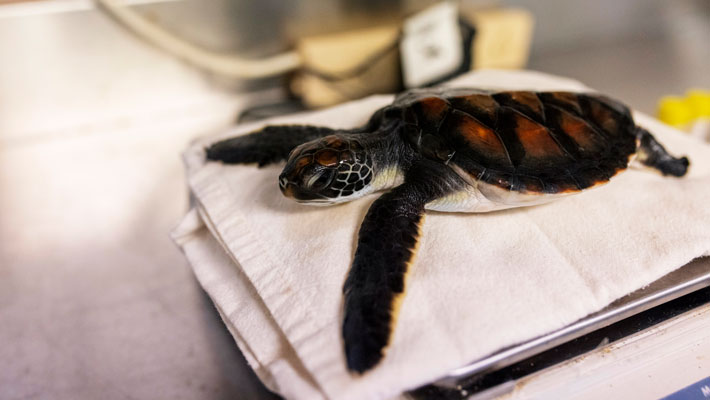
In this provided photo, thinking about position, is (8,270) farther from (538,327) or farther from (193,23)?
(538,327)

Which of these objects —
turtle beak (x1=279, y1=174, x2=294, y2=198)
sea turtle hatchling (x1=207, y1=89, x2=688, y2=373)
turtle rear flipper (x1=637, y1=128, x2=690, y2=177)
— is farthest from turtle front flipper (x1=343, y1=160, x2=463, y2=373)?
turtle rear flipper (x1=637, y1=128, x2=690, y2=177)

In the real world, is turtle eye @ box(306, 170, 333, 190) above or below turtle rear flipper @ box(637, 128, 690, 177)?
above

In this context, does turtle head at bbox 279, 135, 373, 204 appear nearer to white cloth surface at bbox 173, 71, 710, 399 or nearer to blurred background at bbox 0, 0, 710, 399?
white cloth surface at bbox 173, 71, 710, 399

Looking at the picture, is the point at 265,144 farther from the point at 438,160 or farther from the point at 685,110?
the point at 685,110

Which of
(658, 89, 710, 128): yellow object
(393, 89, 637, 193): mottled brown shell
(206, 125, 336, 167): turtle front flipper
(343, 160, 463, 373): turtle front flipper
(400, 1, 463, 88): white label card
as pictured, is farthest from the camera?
(400, 1, 463, 88): white label card

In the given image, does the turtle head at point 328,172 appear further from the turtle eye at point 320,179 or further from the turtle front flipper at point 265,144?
the turtle front flipper at point 265,144

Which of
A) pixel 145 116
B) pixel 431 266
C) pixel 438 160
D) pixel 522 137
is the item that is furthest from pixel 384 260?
pixel 145 116
